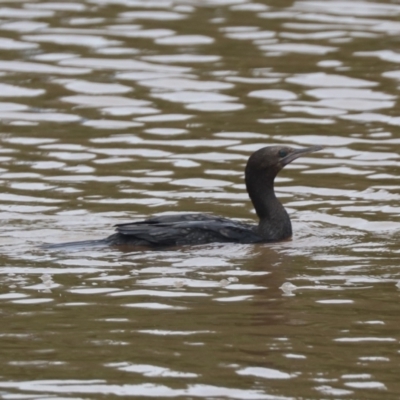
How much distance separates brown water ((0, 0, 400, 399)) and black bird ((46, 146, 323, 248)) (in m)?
0.15

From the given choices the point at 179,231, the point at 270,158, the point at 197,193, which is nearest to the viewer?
the point at 179,231

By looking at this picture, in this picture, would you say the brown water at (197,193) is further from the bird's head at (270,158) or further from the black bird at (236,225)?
the bird's head at (270,158)

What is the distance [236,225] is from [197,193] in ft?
5.62

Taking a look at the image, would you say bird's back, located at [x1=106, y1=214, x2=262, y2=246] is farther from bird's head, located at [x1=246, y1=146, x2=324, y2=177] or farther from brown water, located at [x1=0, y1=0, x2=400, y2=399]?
bird's head, located at [x1=246, y1=146, x2=324, y2=177]

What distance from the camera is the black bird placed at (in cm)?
1153

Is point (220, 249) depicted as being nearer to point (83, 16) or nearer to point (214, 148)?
point (214, 148)

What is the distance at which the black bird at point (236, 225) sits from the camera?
11.5 meters

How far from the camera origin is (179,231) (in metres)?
11.6

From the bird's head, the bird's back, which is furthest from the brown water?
the bird's head

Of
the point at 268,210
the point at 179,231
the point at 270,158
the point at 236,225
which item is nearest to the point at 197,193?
the point at 270,158

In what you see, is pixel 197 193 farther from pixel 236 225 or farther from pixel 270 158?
pixel 236 225

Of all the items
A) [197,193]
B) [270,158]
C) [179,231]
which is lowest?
[197,193]

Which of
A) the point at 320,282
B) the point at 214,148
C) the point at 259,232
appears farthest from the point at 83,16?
the point at 320,282

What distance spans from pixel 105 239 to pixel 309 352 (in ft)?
12.5
